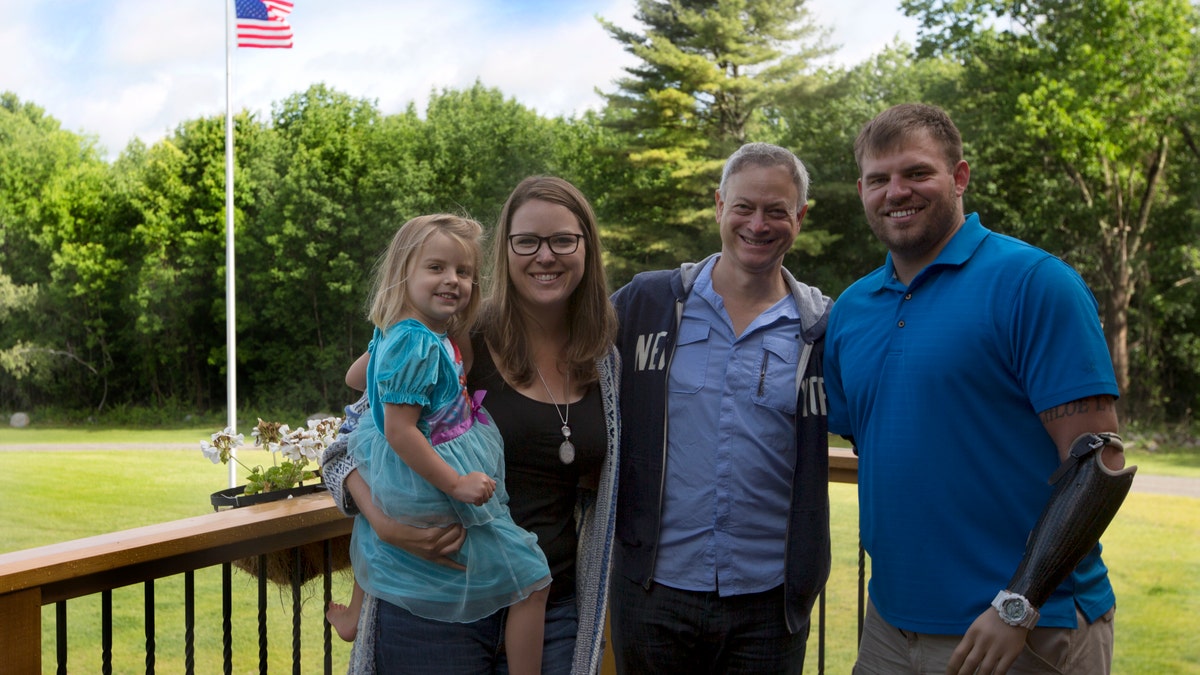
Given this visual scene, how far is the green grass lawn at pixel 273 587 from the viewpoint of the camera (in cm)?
857

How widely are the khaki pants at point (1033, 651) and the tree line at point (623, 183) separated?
747 inches

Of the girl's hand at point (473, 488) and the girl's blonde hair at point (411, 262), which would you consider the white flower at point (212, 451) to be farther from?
the girl's hand at point (473, 488)

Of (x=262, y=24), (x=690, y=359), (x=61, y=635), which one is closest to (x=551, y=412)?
(x=690, y=359)

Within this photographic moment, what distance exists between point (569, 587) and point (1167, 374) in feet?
69.3

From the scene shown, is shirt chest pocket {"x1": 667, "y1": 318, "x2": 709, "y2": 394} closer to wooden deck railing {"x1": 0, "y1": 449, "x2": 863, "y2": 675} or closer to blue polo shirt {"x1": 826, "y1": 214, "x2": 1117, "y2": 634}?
blue polo shirt {"x1": 826, "y1": 214, "x2": 1117, "y2": 634}

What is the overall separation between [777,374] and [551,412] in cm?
48

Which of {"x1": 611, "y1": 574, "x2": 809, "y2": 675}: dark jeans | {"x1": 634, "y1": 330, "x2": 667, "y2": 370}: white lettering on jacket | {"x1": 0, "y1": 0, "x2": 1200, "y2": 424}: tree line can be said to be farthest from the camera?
{"x1": 0, "y1": 0, "x2": 1200, "y2": 424}: tree line

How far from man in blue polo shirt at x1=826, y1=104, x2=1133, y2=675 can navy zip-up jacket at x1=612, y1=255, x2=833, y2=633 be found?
0.13m

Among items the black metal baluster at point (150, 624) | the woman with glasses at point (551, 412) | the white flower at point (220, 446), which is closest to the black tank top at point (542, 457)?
the woman with glasses at point (551, 412)

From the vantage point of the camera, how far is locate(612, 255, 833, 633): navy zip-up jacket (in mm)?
2004

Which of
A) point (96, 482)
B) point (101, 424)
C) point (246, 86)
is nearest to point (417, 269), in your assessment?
point (96, 482)

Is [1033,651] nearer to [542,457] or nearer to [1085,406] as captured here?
[1085,406]

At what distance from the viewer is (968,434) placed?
168 centimetres

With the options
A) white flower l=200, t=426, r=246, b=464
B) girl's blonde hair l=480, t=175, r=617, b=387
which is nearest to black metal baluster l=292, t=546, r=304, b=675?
white flower l=200, t=426, r=246, b=464
